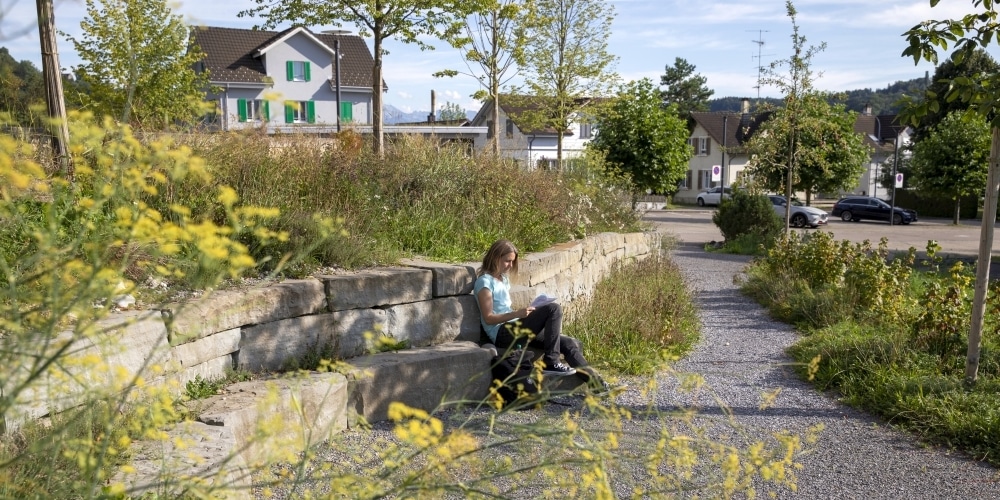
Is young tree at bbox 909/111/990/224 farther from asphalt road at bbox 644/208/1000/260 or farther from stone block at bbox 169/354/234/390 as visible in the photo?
stone block at bbox 169/354/234/390

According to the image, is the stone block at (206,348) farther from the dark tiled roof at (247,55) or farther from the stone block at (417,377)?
the dark tiled roof at (247,55)

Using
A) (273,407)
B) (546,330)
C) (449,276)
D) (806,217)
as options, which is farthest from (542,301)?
(806,217)

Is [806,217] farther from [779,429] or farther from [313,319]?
[313,319]

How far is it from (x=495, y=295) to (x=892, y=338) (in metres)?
3.33

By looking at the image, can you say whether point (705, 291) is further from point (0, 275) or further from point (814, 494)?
point (0, 275)

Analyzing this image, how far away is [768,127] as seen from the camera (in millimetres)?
14602

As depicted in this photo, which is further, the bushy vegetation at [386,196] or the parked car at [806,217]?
the parked car at [806,217]

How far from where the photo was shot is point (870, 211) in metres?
34.6

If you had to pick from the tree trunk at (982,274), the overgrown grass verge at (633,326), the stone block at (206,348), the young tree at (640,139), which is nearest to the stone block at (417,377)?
the stone block at (206,348)

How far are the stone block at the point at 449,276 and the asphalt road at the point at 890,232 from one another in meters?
13.9

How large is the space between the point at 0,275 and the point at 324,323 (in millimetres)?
1762

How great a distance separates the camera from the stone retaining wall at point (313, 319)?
12.9 feet

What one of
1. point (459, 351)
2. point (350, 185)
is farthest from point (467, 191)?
point (459, 351)

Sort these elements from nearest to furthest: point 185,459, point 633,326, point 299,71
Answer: point 185,459
point 633,326
point 299,71
